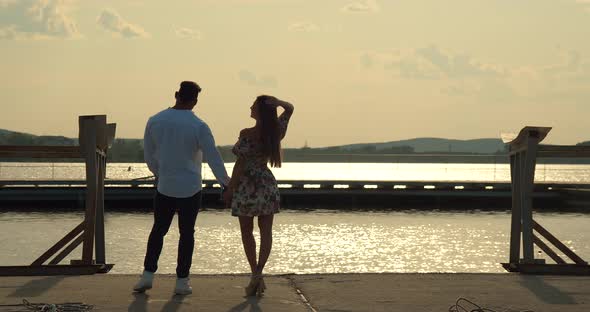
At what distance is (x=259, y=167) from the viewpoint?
8.65m

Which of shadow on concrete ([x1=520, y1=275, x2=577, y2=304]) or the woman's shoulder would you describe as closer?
shadow on concrete ([x1=520, y1=275, x2=577, y2=304])

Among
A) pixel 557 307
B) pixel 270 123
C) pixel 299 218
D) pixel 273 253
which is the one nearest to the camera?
pixel 557 307

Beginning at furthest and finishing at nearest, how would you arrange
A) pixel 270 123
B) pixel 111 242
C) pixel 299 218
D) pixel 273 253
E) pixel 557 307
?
pixel 299 218
pixel 111 242
pixel 273 253
pixel 270 123
pixel 557 307

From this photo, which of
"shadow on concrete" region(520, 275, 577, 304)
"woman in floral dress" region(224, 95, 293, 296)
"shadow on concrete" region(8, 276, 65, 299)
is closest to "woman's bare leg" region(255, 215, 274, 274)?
"woman in floral dress" region(224, 95, 293, 296)

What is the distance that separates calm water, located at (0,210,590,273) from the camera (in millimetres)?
40500

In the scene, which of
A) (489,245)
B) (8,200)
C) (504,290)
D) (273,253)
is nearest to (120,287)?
(504,290)

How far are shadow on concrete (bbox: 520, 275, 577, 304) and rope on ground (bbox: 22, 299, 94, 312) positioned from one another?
3.54 metres

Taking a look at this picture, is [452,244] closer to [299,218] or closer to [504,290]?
[299,218]

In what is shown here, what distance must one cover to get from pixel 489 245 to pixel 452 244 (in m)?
A: 1.81

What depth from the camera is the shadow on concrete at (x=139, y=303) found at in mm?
7660

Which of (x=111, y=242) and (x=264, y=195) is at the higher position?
(x=264, y=195)

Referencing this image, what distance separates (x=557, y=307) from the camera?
312 inches

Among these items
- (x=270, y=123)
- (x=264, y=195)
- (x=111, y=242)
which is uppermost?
(x=270, y=123)

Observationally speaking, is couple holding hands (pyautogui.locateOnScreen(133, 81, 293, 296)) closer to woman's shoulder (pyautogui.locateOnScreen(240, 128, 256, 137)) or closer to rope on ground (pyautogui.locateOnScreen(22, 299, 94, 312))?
woman's shoulder (pyautogui.locateOnScreen(240, 128, 256, 137))
